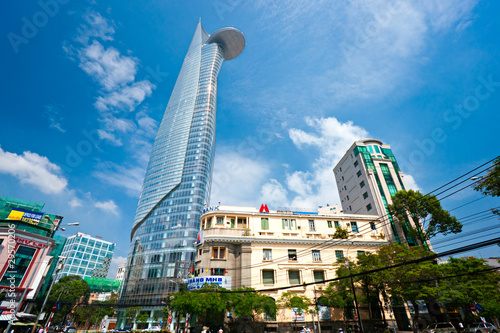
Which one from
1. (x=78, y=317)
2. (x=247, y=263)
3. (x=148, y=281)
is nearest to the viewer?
(x=247, y=263)

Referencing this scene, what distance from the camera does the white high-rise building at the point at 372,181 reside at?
2046 inches

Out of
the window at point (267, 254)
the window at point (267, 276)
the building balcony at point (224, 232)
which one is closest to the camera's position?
→ the window at point (267, 276)

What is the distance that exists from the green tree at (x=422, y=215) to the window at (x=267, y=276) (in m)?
23.6

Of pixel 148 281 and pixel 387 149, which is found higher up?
pixel 387 149

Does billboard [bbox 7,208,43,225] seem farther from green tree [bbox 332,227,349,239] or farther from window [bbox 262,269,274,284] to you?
green tree [bbox 332,227,349,239]

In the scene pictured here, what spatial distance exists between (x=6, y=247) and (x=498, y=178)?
62.9 m

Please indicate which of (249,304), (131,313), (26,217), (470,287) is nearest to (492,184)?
(470,287)

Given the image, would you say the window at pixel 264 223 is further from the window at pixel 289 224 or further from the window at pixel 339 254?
the window at pixel 339 254

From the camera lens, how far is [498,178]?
1947 centimetres

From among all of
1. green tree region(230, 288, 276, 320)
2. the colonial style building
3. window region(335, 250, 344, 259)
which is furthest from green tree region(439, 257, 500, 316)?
green tree region(230, 288, 276, 320)

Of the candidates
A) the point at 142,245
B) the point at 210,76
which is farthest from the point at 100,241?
the point at 210,76

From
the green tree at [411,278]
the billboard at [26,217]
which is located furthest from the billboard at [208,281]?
the billboard at [26,217]

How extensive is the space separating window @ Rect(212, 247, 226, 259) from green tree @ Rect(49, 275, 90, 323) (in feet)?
173

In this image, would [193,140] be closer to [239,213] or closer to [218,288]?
[239,213]
